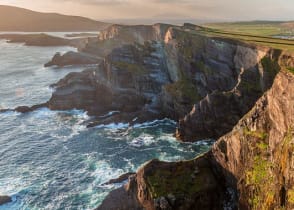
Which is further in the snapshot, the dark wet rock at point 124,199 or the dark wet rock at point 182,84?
the dark wet rock at point 182,84

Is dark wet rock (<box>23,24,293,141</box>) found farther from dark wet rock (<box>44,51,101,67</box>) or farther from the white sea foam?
dark wet rock (<box>44,51,101,67</box>)

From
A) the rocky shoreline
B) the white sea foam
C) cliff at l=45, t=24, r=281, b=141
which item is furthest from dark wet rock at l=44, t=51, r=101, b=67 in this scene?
the white sea foam

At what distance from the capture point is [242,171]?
30.8 m

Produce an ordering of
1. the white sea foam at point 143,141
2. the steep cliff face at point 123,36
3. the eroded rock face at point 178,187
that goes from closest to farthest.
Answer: the eroded rock face at point 178,187 → the white sea foam at point 143,141 → the steep cliff face at point 123,36

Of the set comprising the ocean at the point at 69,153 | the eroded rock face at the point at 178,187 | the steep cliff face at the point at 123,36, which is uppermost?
the steep cliff face at the point at 123,36

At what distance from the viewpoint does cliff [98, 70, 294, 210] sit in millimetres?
25688

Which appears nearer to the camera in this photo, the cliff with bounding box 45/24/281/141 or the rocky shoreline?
the rocky shoreline

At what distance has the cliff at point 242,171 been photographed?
25.7 metres

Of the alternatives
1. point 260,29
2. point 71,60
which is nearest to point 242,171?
point 260,29

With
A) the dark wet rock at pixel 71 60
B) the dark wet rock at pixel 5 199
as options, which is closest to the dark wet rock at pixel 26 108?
the dark wet rock at pixel 5 199

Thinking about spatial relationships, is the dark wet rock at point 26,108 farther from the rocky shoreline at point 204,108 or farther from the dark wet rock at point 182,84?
the dark wet rock at point 182,84

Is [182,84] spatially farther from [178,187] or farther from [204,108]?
[178,187]

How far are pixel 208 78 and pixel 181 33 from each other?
1510 cm

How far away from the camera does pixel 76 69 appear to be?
120 metres
